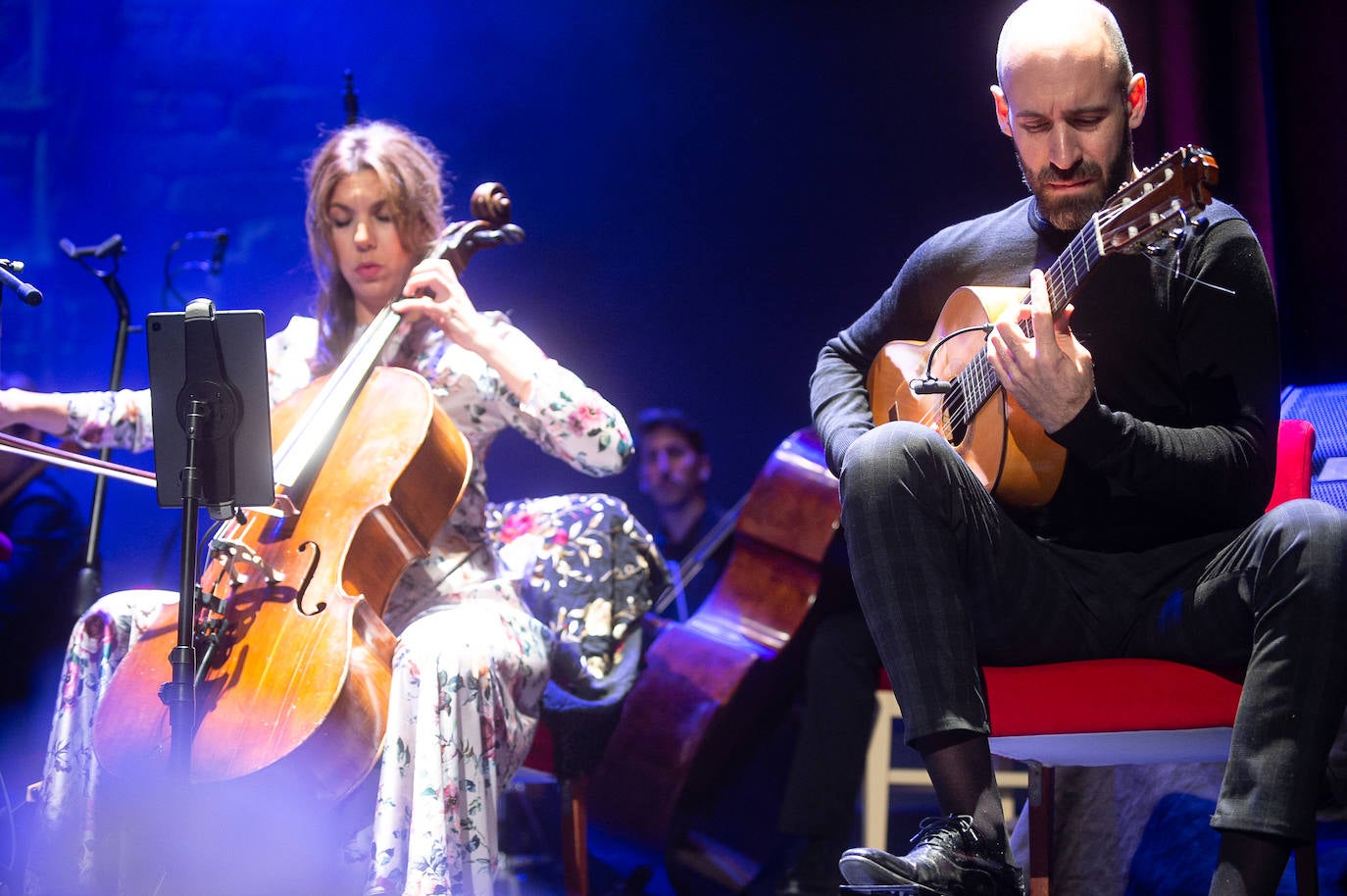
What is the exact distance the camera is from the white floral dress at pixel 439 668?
178 centimetres

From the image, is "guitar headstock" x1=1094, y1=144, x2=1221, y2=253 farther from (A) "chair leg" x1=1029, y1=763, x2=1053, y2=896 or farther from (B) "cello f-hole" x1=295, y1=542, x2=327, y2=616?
(B) "cello f-hole" x1=295, y1=542, x2=327, y2=616

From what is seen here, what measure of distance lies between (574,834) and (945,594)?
1109mm

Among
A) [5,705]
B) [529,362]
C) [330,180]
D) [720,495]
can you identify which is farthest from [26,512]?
[720,495]

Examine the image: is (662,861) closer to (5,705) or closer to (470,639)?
(470,639)

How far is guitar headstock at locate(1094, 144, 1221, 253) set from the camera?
1352 millimetres

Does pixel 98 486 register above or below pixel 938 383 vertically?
below

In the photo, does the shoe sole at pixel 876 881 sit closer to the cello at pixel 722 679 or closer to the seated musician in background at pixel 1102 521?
the seated musician in background at pixel 1102 521

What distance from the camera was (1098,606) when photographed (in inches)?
63.2

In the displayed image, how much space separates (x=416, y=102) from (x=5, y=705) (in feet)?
6.86

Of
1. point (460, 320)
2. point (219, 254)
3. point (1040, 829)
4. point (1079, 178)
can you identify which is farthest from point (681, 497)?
point (1079, 178)

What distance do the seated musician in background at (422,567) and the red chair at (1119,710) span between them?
743 millimetres

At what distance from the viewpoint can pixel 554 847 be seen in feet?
12.4

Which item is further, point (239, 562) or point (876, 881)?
point (239, 562)

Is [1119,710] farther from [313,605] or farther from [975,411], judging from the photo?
[313,605]
